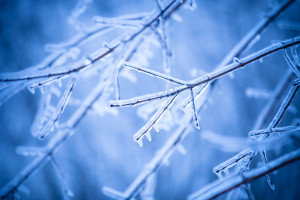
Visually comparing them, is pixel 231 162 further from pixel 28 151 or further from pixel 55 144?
pixel 28 151

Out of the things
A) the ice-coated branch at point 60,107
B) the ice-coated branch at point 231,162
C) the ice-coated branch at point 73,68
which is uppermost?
the ice-coated branch at point 73,68

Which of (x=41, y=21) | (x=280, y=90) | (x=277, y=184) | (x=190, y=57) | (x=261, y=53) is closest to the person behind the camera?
(x=261, y=53)

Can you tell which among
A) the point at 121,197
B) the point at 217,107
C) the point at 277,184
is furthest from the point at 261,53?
the point at 277,184

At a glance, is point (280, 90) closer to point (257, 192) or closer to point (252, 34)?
point (252, 34)

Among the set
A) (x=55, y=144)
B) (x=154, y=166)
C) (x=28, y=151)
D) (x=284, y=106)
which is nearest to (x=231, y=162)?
(x=284, y=106)

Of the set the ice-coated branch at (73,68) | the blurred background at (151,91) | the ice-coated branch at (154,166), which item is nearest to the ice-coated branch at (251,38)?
the ice-coated branch at (154,166)

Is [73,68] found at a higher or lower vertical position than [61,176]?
higher

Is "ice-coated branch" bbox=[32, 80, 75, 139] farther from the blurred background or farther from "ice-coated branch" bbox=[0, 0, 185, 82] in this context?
the blurred background

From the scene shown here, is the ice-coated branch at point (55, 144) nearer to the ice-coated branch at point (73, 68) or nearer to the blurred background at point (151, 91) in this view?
the ice-coated branch at point (73, 68)
